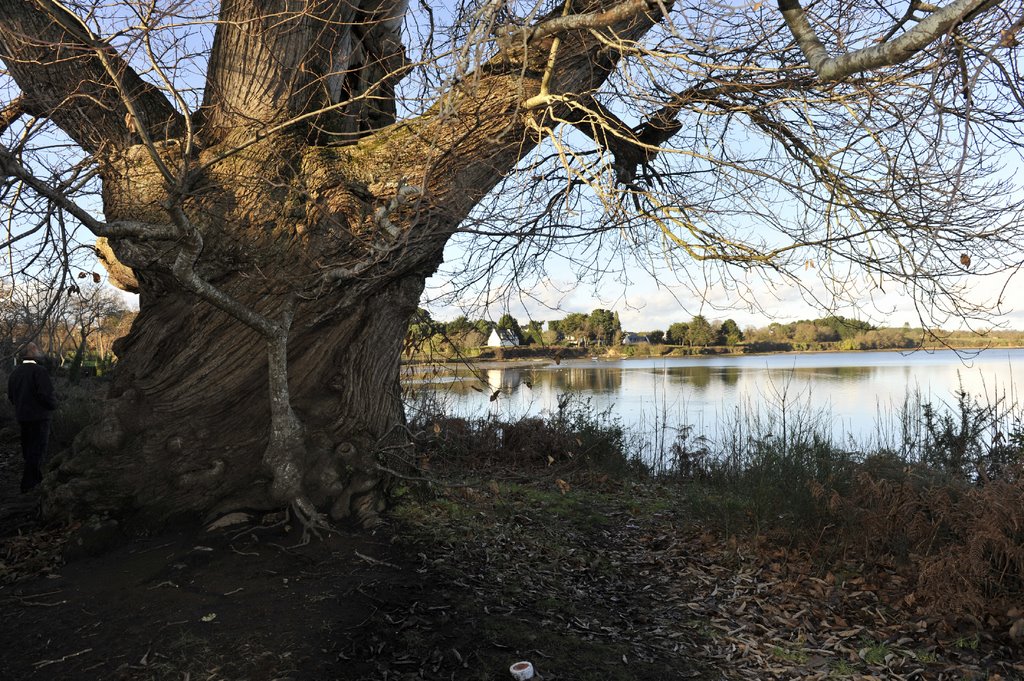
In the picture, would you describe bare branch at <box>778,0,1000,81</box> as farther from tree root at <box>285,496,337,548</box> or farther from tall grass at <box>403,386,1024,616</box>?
tree root at <box>285,496,337,548</box>

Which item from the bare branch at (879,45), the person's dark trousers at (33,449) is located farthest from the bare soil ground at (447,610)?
the bare branch at (879,45)

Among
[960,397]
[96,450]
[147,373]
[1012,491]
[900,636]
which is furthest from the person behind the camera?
[960,397]

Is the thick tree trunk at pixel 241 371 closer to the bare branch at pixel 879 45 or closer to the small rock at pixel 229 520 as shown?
the small rock at pixel 229 520

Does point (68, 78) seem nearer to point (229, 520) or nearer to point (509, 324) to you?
point (229, 520)

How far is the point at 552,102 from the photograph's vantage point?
5008 mm

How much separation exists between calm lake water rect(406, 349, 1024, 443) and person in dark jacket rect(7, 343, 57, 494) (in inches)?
163

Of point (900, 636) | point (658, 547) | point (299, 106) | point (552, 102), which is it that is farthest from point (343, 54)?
point (900, 636)

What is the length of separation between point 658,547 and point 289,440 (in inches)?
135

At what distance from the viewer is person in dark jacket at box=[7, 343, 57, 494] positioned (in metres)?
7.29

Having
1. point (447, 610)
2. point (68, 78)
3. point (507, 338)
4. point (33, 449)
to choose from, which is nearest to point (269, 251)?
point (68, 78)

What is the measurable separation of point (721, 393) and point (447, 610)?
56.3ft

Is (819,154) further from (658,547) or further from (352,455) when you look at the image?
(352,455)

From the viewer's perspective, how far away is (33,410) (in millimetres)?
7371

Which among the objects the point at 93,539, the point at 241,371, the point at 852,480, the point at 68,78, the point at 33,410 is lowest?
the point at 93,539
